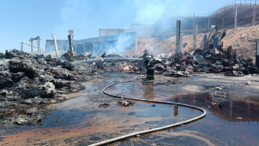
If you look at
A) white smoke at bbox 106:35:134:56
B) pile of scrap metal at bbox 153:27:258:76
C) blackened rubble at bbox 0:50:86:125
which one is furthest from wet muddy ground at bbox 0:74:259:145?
white smoke at bbox 106:35:134:56

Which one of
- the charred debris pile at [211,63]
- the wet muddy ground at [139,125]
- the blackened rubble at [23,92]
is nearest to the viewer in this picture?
the wet muddy ground at [139,125]

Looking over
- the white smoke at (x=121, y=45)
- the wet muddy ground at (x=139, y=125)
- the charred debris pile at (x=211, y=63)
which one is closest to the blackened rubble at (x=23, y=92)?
the wet muddy ground at (x=139, y=125)

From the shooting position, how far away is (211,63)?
15.8 metres

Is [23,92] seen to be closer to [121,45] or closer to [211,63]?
[211,63]

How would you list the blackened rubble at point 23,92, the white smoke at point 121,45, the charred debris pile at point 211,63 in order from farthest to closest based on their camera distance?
the white smoke at point 121,45, the charred debris pile at point 211,63, the blackened rubble at point 23,92

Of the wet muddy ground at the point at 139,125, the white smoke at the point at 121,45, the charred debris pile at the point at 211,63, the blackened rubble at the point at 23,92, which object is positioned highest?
the white smoke at the point at 121,45

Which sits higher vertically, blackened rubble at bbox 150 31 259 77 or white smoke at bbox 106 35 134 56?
white smoke at bbox 106 35 134 56

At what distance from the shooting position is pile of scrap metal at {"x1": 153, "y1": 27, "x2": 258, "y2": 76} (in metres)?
14.3

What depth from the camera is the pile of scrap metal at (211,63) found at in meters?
14.3

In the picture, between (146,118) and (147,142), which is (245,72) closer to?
(146,118)

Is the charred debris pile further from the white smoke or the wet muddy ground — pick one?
the white smoke

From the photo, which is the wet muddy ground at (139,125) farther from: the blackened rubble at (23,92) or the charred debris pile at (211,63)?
the charred debris pile at (211,63)

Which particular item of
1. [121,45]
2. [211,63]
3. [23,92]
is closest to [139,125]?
[23,92]

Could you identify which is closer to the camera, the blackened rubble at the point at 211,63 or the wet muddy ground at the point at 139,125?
the wet muddy ground at the point at 139,125
